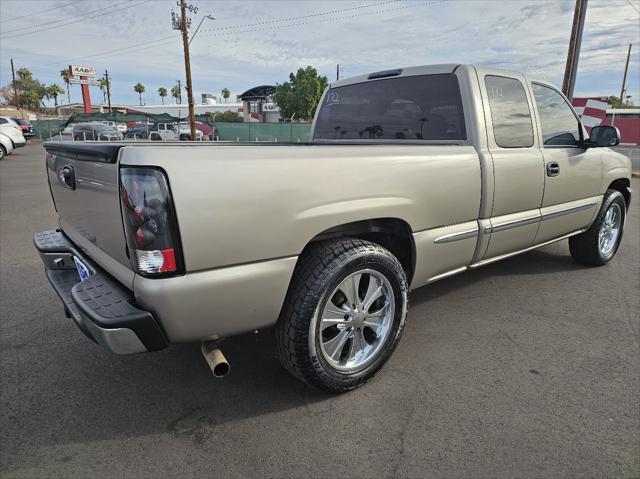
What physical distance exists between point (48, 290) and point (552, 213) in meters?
4.50

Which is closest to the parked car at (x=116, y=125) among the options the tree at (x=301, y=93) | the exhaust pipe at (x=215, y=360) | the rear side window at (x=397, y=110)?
the tree at (x=301, y=93)

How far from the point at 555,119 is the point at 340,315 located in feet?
9.34

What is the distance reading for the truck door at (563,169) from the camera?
367 centimetres

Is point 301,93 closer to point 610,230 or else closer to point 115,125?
point 115,125

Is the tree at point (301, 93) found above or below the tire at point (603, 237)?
above

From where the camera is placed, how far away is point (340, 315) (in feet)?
7.95

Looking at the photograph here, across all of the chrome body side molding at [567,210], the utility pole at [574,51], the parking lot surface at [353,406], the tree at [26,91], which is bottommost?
the parking lot surface at [353,406]

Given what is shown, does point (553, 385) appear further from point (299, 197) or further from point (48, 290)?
point (48, 290)

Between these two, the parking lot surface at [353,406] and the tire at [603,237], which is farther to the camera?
the tire at [603,237]

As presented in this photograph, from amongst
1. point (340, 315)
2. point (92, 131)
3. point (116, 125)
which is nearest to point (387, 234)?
point (340, 315)

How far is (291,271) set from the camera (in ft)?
6.91

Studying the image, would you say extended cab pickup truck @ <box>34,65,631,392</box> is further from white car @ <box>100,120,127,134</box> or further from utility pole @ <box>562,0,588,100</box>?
white car @ <box>100,120,127,134</box>

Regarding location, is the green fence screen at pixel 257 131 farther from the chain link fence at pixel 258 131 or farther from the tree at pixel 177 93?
the tree at pixel 177 93

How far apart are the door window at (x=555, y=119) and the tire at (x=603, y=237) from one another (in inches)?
37.5
